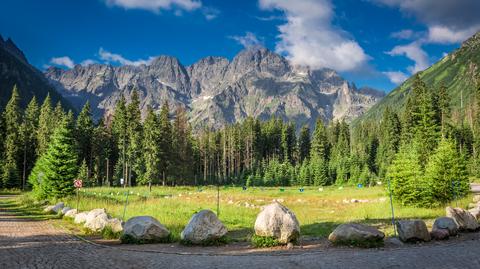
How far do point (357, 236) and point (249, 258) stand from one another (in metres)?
4.37

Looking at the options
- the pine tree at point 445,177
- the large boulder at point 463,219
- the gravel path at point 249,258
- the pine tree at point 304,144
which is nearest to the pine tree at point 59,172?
the gravel path at point 249,258

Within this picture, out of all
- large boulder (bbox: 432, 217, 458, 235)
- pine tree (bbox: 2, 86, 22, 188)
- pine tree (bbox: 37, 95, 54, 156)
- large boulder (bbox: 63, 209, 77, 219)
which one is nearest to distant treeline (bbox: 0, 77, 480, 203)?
pine tree (bbox: 37, 95, 54, 156)

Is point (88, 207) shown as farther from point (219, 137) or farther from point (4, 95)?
point (4, 95)

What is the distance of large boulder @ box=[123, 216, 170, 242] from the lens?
1549 centimetres

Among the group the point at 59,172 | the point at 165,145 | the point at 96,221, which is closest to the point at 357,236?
the point at 96,221

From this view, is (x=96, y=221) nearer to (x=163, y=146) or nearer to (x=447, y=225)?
(x=447, y=225)

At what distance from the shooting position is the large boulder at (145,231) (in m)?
15.5

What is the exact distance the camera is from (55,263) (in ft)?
37.0

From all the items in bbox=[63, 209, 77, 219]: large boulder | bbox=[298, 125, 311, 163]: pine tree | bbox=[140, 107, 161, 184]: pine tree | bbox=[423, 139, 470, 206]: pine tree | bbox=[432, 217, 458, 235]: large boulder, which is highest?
bbox=[298, 125, 311, 163]: pine tree

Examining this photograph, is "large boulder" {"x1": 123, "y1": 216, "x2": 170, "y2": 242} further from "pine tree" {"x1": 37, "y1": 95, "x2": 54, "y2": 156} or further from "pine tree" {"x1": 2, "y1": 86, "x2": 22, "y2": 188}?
"pine tree" {"x1": 37, "y1": 95, "x2": 54, "y2": 156}

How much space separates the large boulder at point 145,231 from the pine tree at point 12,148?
187 ft

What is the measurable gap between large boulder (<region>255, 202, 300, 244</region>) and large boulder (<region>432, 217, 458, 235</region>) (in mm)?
5940

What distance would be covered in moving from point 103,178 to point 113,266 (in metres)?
71.3

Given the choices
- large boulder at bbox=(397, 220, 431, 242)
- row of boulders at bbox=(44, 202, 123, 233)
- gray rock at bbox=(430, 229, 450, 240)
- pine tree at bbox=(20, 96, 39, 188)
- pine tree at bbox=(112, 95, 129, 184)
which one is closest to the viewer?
large boulder at bbox=(397, 220, 431, 242)
